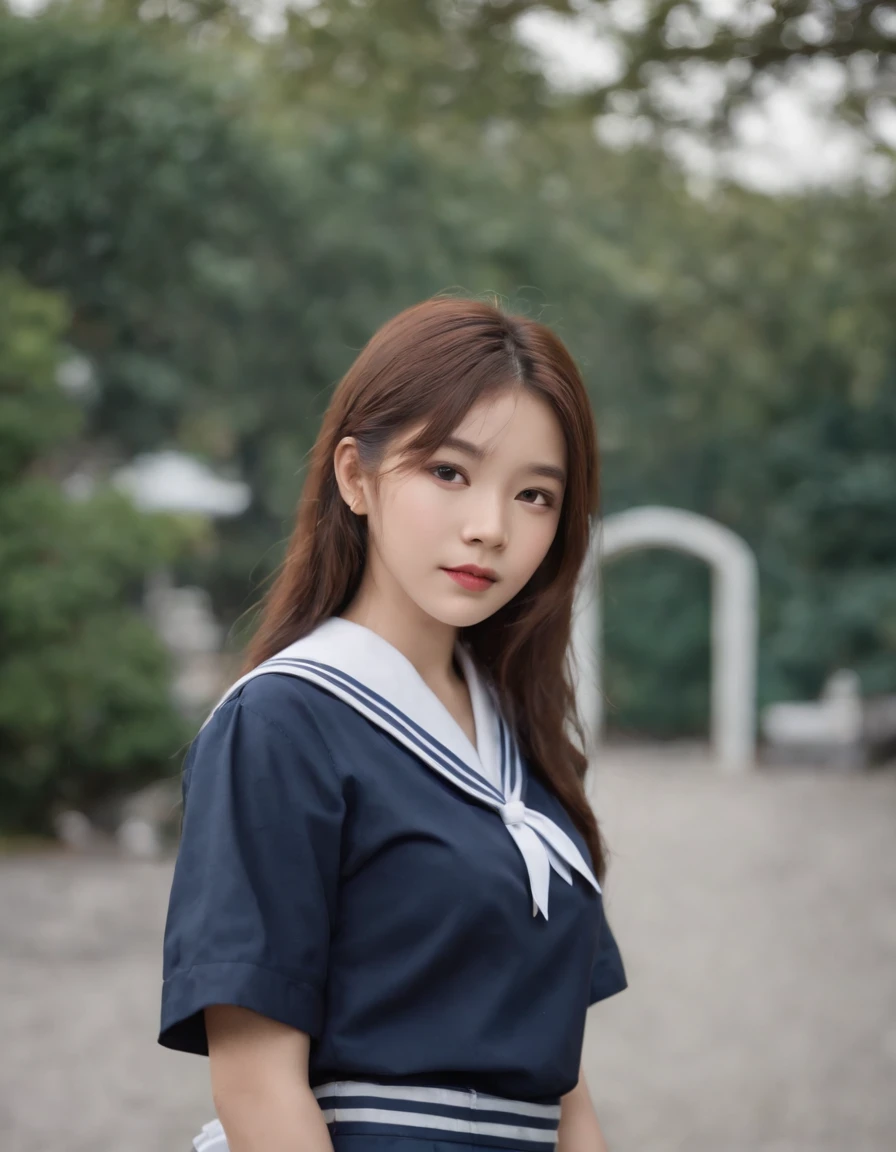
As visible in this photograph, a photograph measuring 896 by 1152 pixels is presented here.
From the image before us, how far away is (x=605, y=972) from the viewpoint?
4.62 ft

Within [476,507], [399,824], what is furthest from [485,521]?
[399,824]

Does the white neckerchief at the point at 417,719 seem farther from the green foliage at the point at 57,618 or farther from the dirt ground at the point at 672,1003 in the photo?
the green foliage at the point at 57,618

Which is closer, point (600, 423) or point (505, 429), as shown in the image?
point (505, 429)

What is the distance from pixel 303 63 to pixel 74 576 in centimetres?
306

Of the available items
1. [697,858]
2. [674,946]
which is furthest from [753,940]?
[697,858]

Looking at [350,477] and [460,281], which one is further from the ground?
[460,281]

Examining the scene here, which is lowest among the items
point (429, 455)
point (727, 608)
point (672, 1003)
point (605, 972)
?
point (672, 1003)

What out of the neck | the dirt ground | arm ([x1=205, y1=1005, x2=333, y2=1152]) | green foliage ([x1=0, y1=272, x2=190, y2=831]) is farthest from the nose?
green foliage ([x1=0, y1=272, x2=190, y2=831])

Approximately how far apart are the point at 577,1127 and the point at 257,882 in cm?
47

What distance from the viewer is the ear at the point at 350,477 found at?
1.24 metres

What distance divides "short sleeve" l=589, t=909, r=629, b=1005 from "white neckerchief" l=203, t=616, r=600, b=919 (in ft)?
0.62

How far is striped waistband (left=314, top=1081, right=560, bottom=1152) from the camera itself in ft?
3.56

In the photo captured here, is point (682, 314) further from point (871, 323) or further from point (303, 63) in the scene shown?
point (303, 63)

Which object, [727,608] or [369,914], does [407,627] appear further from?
[727,608]
